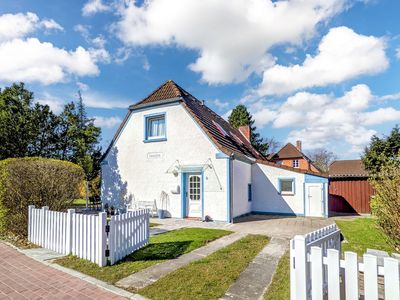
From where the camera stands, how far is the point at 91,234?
6.00 meters

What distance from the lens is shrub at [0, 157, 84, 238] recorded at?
28.2 ft

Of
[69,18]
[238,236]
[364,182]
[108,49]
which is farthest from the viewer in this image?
[364,182]

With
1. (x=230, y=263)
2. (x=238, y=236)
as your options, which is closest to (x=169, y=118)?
(x=238, y=236)

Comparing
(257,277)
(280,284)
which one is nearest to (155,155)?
(257,277)

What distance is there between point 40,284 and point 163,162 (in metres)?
9.86

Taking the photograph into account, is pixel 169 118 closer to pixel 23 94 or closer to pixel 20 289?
pixel 20 289

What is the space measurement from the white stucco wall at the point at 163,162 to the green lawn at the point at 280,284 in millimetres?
6756

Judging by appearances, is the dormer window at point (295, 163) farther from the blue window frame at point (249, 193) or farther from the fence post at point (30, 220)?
the fence post at point (30, 220)

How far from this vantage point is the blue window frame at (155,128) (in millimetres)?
14833

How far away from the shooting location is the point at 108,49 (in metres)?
12.1

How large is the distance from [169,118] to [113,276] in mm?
10325

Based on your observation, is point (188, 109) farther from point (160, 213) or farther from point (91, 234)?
point (91, 234)

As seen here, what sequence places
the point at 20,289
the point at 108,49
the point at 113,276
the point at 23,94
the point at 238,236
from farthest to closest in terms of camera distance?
the point at 23,94, the point at 108,49, the point at 238,236, the point at 113,276, the point at 20,289

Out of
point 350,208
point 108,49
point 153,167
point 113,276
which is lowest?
point 350,208
